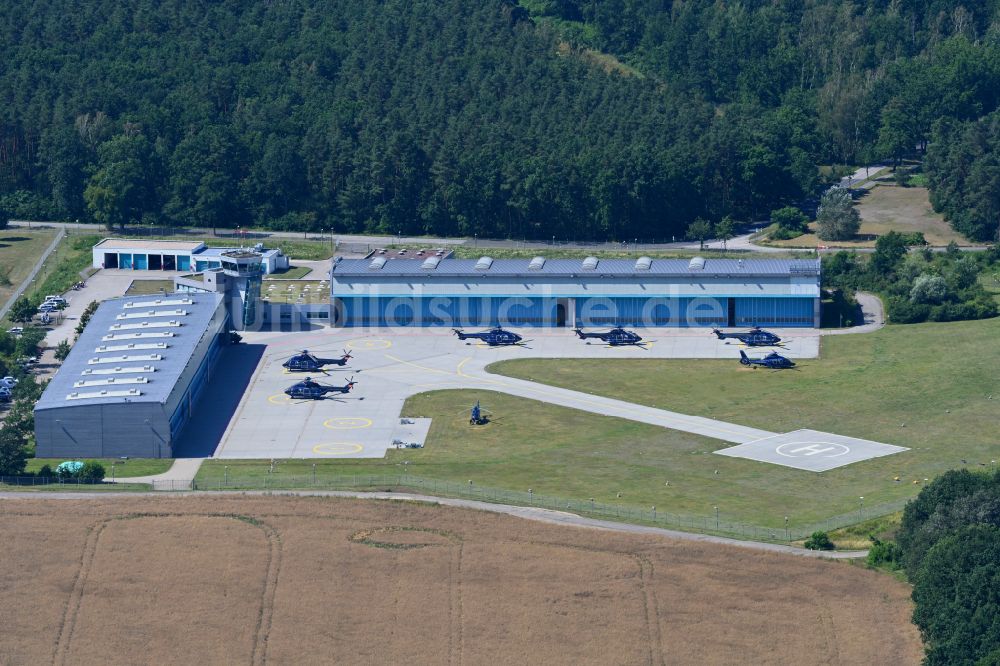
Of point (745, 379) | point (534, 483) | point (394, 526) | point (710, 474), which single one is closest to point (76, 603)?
point (394, 526)

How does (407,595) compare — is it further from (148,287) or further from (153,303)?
(148,287)

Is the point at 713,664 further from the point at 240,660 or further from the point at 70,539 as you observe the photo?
the point at 70,539

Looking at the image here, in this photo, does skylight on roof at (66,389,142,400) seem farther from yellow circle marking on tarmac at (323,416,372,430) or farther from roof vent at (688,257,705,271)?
roof vent at (688,257,705,271)

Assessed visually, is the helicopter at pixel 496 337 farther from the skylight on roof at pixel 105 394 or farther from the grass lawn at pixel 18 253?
the grass lawn at pixel 18 253

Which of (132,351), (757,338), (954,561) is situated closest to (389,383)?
(132,351)

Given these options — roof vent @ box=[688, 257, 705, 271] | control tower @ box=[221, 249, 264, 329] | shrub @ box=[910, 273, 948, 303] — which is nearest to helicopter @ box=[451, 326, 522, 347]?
roof vent @ box=[688, 257, 705, 271]

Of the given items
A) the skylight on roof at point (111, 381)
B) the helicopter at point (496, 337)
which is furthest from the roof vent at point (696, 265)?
the skylight on roof at point (111, 381)
